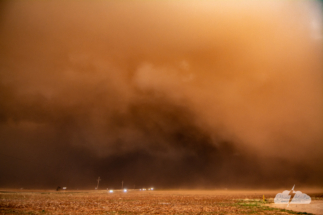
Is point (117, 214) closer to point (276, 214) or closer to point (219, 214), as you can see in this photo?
point (219, 214)

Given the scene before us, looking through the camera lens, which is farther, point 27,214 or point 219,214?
point 219,214

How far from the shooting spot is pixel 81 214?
31.1 metres

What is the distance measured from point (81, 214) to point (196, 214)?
2012cm

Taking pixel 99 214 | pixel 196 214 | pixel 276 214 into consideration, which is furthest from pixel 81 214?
pixel 276 214

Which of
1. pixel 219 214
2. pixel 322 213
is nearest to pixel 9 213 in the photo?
pixel 219 214

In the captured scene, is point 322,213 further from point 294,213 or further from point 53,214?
point 53,214

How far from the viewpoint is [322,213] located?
29.9 meters

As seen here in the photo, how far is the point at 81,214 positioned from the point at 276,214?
33420 mm

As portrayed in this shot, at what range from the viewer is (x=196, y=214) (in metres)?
31.3

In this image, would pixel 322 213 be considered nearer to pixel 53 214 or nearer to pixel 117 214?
pixel 117 214

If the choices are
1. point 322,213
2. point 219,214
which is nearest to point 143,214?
point 219,214

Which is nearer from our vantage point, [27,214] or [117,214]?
[27,214]

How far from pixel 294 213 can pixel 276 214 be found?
3289 millimetres

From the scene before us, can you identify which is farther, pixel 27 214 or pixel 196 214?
pixel 196 214
